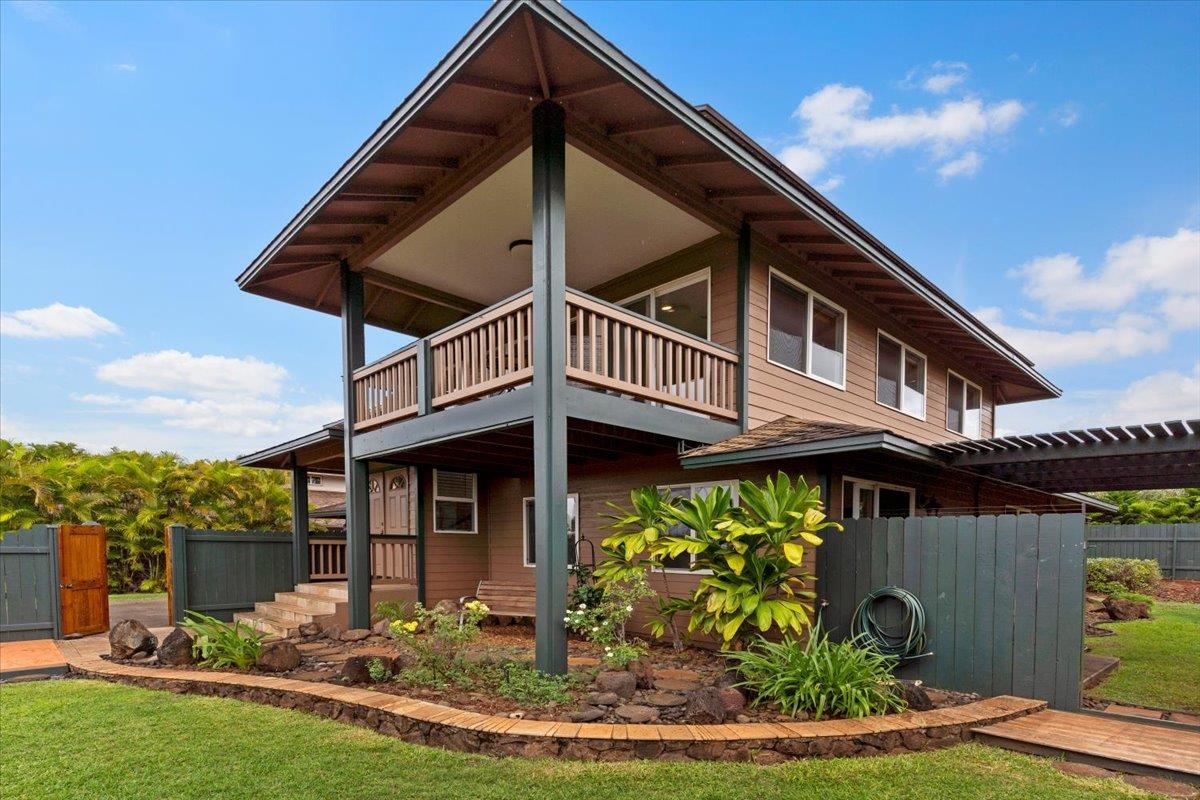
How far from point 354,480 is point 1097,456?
28.5 ft

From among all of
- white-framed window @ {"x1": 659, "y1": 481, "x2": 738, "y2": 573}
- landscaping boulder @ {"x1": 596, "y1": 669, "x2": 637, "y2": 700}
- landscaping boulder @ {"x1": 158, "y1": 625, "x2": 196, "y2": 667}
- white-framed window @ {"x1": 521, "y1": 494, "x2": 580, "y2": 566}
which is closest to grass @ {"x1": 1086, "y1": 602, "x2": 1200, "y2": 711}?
white-framed window @ {"x1": 659, "y1": 481, "x2": 738, "y2": 573}

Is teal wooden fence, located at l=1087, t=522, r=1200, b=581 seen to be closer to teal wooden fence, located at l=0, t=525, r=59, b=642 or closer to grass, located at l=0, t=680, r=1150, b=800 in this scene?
grass, located at l=0, t=680, r=1150, b=800

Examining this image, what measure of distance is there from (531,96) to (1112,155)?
21.2m

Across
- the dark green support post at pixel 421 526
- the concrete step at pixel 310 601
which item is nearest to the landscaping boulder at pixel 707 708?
the concrete step at pixel 310 601

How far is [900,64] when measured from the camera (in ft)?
58.5

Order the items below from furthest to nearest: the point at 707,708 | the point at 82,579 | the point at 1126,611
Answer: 1. the point at 1126,611
2. the point at 82,579
3. the point at 707,708

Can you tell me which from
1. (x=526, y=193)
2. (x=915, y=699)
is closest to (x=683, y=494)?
(x=915, y=699)

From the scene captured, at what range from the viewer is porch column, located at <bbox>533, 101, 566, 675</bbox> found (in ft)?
17.7

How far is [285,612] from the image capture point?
30.6 feet

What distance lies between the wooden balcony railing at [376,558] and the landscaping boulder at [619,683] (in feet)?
19.4

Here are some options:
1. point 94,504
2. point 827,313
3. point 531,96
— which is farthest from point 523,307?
point 94,504

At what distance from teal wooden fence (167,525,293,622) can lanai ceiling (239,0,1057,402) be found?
4114 mm

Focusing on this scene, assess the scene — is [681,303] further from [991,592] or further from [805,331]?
[991,592]

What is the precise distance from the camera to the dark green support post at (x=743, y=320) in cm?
764
